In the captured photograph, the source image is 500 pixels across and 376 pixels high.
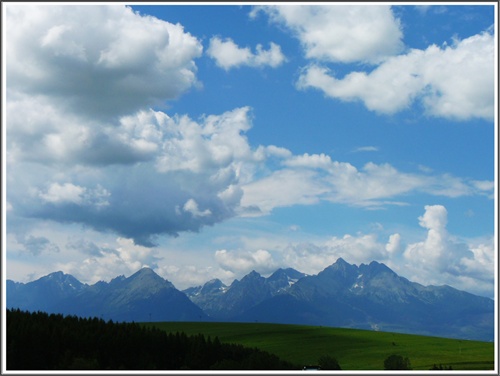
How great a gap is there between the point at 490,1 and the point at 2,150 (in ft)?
193

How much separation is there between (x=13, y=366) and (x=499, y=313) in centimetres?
12502

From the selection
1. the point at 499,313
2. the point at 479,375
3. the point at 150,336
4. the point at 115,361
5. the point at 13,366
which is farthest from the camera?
the point at 150,336

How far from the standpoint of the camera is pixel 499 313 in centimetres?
6656

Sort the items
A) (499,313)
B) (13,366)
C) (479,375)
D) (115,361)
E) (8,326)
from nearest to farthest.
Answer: (479,375)
(499,313)
(13,366)
(8,326)
(115,361)

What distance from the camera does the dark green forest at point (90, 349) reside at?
156250 mm

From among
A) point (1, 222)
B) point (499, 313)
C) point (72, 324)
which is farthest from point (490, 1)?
point (72, 324)

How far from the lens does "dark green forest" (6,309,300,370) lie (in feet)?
513

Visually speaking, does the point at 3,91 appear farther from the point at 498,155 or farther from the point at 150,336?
the point at 150,336

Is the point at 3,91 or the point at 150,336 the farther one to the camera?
the point at 150,336

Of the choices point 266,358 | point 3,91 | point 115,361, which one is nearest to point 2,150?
point 3,91

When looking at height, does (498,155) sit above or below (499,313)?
above

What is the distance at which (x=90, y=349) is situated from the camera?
568ft

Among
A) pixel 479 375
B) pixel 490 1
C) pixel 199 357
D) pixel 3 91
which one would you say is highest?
pixel 490 1

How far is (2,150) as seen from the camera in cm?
6762
